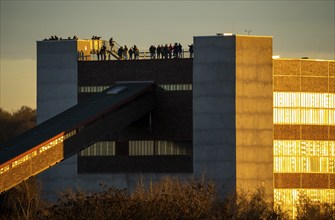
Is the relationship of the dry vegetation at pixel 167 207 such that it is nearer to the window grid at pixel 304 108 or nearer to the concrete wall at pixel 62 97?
the concrete wall at pixel 62 97

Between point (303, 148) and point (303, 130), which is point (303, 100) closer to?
point (303, 130)

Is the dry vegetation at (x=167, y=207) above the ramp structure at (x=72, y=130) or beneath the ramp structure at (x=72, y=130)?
beneath

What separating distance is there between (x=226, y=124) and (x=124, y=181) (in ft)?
38.6

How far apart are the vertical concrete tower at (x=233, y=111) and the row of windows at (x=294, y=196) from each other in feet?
4.55

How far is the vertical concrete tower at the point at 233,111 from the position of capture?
15500 centimetres

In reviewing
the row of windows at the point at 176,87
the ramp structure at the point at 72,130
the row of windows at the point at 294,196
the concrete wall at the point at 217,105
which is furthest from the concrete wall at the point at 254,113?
the ramp structure at the point at 72,130

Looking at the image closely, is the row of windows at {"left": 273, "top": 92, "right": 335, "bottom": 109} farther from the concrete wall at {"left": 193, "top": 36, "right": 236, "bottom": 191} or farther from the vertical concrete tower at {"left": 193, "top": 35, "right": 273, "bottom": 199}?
the concrete wall at {"left": 193, "top": 36, "right": 236, "bottom": 191}

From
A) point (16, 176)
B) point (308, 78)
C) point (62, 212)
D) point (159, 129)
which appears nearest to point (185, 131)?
point (159, 129)

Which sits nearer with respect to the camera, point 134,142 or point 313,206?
point 313,206

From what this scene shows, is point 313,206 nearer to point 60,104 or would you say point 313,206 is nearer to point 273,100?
point 273,100

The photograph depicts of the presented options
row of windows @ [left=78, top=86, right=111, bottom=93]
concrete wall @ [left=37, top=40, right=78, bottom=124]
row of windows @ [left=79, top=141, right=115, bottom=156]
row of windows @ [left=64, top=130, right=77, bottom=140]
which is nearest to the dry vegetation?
row of windows @ [left=79, top=141, right=115, bottom=156]

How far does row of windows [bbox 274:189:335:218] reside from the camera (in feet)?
517

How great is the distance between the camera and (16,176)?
5428 inches

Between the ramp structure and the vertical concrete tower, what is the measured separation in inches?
225
